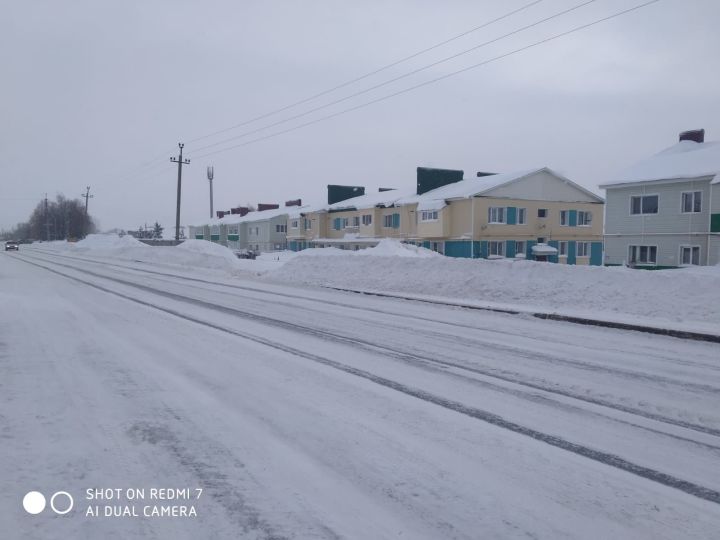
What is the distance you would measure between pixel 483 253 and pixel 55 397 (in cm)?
4163

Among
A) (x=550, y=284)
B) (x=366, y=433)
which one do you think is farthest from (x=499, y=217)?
(x=366, y=433)

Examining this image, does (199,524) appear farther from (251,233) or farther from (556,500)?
(251,233)

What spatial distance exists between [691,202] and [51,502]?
3377 cm

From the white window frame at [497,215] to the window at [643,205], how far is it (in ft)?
44.9

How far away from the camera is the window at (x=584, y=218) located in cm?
5111

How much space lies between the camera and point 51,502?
4.03 meters

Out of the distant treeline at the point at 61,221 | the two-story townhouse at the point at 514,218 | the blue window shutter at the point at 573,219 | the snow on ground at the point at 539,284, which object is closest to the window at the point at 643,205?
the two-story townhouse at the point at 514,218

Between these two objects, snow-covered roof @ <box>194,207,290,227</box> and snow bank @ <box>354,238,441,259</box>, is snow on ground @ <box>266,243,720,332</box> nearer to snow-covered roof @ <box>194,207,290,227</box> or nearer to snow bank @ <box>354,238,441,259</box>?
snow bank @ <box>354,238,441,259</box>

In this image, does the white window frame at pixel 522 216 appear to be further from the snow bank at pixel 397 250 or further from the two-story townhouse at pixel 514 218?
the snow bank at pixel 397 250

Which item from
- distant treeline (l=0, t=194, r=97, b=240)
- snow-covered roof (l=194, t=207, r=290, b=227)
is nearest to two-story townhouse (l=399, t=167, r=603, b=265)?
snow-covered roof (l=194, t=207, r=290, b=227)

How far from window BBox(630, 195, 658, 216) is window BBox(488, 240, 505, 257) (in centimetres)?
1414

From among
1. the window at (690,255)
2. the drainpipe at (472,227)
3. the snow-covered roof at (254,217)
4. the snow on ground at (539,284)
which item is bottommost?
the snow on ground at (539,284)

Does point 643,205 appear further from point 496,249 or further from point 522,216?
point 522,216

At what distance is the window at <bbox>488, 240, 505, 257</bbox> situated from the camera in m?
46.6
